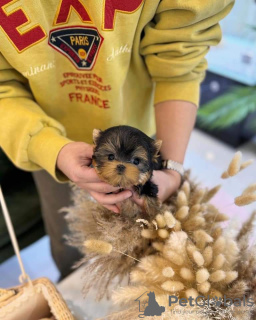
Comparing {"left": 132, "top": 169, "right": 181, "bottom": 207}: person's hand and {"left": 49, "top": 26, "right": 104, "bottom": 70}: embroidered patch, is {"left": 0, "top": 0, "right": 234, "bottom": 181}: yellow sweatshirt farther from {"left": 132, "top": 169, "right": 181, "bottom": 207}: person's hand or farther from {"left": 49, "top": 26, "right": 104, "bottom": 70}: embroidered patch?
{"left": 132, "top": 169, "right": 181, "bottom": 207}: person's hand

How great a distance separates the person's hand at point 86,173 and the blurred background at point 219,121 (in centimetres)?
62

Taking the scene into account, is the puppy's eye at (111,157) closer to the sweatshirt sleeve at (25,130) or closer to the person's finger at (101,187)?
the person's finger at (101,187)

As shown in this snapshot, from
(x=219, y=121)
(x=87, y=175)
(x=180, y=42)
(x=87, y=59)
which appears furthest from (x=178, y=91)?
(x=219, y=121)

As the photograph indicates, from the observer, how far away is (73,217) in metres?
0.70

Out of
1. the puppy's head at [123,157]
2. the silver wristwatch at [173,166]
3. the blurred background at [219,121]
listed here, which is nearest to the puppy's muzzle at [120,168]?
the puppy's head at [123,157]

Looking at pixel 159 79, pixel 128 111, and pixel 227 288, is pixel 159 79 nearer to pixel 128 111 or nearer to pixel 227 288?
pixel 128 111

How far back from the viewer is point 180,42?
0.67 meters

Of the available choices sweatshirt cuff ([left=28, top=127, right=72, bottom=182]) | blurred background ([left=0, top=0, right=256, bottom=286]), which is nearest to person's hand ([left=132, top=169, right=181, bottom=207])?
sweatshirt cuff ([left=28, top=127, right=72, bottom=182])

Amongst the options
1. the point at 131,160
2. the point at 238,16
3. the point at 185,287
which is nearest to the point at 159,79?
the point at 131,160

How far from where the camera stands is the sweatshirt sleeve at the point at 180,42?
0.62 m

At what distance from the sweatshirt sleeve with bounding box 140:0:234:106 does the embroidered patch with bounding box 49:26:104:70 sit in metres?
0.11

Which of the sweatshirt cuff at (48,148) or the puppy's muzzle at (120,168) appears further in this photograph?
the sweatshirt cuff at (48,148)

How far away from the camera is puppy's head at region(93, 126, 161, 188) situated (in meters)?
0.49

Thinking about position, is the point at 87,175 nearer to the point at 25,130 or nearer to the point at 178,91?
the point at 25,130
